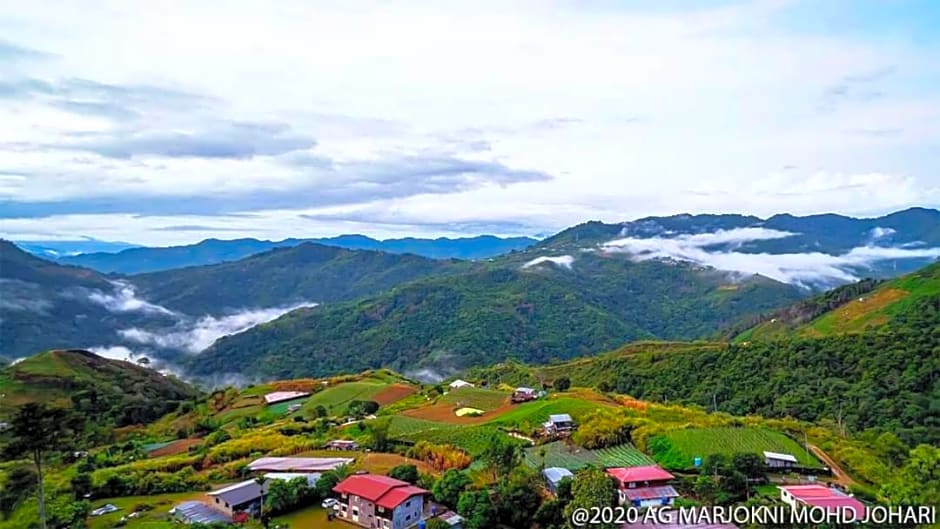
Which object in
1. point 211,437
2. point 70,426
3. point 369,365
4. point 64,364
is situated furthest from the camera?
point 369,365

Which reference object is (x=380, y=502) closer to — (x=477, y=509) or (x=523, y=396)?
(x=477, y=509)

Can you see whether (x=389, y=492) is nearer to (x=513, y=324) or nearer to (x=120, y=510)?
(x=120, y=510)

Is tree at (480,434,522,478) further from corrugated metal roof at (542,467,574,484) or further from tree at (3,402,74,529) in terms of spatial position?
tree at (3,402,74,529)

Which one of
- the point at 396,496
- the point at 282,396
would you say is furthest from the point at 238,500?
the point at 282,396

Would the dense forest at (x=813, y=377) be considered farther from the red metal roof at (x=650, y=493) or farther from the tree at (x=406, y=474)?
the tree at (x=406, y=474)

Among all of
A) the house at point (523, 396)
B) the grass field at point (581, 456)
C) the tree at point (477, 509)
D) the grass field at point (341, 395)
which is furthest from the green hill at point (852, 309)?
the tree at point (477, 509)

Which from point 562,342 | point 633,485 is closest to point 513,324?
point 562,342

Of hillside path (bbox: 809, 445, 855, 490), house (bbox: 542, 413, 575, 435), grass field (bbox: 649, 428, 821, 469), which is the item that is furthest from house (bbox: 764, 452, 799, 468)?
house (bbox: 542, 413, 575, 435)
